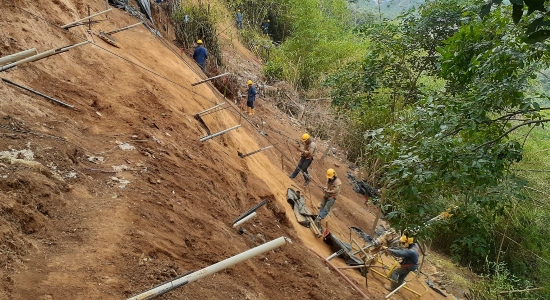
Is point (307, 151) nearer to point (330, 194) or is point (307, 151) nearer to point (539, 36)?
point (330, 194)

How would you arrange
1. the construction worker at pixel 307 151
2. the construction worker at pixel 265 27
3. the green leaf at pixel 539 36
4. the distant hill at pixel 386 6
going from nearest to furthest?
the green leaf at pixel 539 36 < the construction worker at pixel 307 151 < the distant hill at pixel 386 6 < the construction worker at pixel 265 27

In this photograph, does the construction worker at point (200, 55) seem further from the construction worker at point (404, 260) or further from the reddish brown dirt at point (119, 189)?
the construction worker at point (404, 260)

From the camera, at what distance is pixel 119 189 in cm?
472

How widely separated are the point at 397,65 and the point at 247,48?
33.9 feet

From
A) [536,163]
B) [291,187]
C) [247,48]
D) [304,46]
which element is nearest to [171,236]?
[291,187]

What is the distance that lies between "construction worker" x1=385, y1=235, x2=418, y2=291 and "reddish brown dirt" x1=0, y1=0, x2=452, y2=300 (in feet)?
1.17

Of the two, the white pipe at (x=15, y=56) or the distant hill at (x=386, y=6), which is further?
the distant hill at (x=386, y=6)

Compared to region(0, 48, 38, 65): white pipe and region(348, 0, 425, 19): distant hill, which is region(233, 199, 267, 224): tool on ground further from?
region(348, 0, 425, 19): distant hill

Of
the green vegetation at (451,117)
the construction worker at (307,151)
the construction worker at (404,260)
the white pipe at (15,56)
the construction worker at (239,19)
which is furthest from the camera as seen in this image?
the construction worker at (239,19)

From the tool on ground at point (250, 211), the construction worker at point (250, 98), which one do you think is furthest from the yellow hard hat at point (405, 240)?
the construction worker at point (250, 98)

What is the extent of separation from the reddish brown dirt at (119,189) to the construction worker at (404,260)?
356 mm

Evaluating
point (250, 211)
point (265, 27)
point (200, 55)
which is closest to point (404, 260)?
point (250, 211)

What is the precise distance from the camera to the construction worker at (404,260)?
26.0ft

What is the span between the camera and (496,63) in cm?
407
